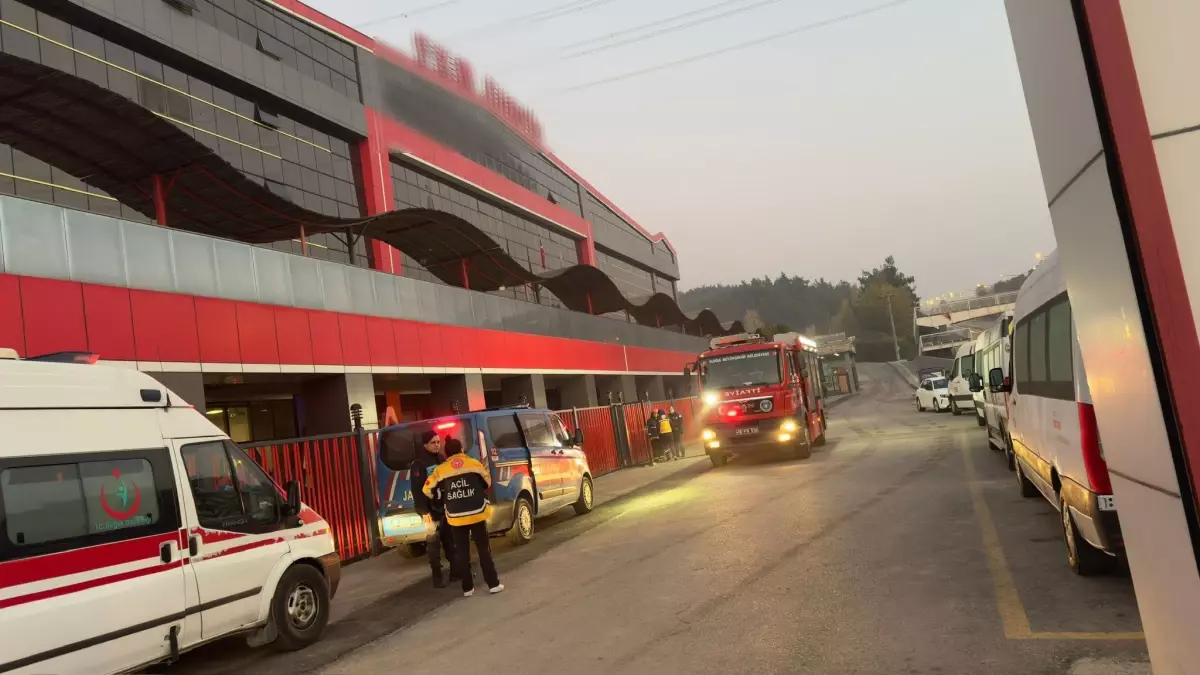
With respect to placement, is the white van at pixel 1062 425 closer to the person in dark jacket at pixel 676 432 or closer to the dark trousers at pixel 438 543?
the dark trousers at pixel 438 543

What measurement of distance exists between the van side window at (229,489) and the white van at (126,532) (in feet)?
0.04

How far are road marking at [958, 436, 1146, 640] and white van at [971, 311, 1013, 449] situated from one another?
9.74 ft

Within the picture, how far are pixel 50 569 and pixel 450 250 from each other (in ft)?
63.5

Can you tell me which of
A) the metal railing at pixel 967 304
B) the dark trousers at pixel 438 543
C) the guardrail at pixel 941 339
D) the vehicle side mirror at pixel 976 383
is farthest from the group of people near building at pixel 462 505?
the guardrail at pixel 941 339

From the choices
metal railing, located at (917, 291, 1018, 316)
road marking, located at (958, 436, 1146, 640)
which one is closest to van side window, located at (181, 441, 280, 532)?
road marking, located at (958, 436, 1146, 640)

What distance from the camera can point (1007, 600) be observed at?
5.84 m

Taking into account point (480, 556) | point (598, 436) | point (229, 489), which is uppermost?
point (229, 489)

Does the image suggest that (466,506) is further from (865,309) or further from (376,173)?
(865,309)

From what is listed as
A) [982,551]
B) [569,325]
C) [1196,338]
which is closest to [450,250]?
[569,325]

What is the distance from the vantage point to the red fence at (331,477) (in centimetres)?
1116

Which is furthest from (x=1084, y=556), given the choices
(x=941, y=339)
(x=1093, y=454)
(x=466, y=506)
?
(x=941, y=339)

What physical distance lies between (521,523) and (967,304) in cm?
7881

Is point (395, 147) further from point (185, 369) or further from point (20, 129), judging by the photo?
point (185, 369)

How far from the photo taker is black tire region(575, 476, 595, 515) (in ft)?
46.3
